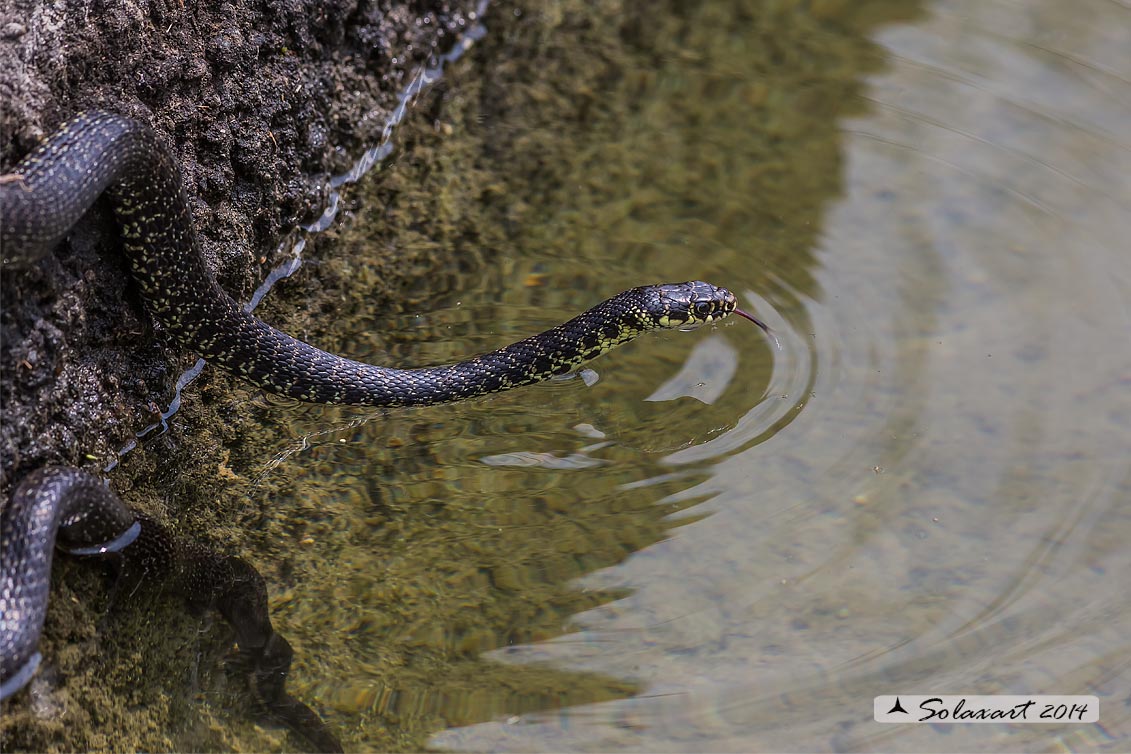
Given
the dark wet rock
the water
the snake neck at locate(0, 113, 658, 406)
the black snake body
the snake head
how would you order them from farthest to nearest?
the snake head
the water
the dark wet rock
the snake neck at locate(0, 113, 658, 406)
the black snake body

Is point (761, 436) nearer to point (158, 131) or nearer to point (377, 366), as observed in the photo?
point (377, 366)

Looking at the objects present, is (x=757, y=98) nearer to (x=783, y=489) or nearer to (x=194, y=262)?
(x=783, y=489)

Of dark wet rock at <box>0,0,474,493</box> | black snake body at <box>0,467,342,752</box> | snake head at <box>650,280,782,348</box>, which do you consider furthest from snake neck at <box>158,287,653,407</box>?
black snake body at <box>0,467,342,752</box>

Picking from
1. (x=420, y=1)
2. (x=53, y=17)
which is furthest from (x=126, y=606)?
(x=420, y=1)

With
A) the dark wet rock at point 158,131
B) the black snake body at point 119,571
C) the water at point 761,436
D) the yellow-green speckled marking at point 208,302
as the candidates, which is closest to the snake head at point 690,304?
the yellow-green speckled marking at point 208,302

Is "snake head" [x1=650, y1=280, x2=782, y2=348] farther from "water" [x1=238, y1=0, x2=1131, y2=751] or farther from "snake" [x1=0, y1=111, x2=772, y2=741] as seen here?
"water" [x1=238, y1=0, x2=1131, y2=751]

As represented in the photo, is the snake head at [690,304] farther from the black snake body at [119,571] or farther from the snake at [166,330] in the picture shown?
the black snake body at [119,571]

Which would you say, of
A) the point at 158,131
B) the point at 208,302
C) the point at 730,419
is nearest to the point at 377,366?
the point at 208,302
